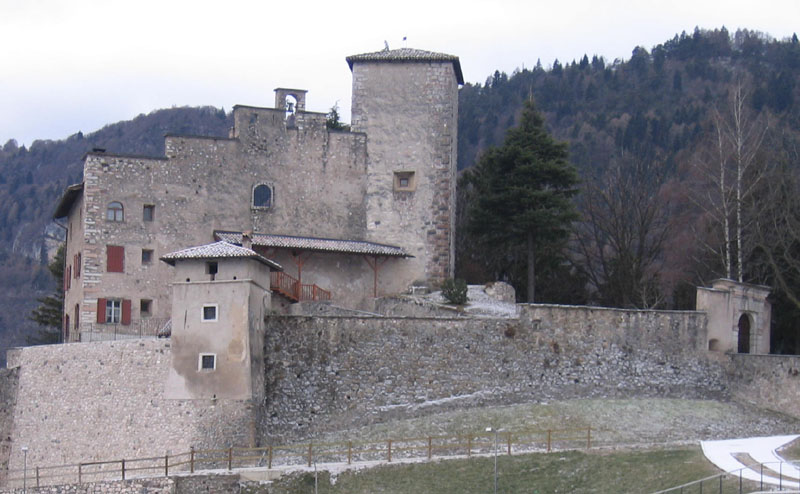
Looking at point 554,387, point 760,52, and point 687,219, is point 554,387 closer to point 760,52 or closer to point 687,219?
point 687,219

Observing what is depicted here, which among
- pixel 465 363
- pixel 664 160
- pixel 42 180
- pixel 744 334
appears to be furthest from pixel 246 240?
pixel 42 180

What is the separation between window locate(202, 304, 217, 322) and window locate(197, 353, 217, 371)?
1.25 metres

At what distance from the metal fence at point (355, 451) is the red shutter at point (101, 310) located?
8.83 metres

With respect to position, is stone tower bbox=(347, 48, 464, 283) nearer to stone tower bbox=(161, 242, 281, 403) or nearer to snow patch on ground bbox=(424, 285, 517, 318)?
snow patch on ground bbox=(424, 285, 517, 318)

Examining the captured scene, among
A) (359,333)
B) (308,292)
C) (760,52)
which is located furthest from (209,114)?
(359,333)

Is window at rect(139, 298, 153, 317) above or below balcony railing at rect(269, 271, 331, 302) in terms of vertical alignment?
below

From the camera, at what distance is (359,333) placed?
154 ft

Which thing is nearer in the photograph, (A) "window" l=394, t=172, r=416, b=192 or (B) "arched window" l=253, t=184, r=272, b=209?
(B) "arched window" l=253, t=184, r=272, b=209

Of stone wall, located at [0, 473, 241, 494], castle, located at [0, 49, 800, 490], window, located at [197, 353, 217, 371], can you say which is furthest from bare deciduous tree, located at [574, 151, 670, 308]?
stone wall, located at [0, 473, 241, 494]

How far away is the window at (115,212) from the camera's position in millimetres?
53500

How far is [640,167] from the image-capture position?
6994 cm

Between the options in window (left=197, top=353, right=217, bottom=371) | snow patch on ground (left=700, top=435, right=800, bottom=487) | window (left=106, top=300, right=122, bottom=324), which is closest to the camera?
snow patch on ground (left=700, top=435, right=800, bottom=487)

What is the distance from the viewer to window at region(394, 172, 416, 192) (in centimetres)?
5669

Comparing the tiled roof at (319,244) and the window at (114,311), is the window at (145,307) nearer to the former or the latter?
the window at (114,311)
